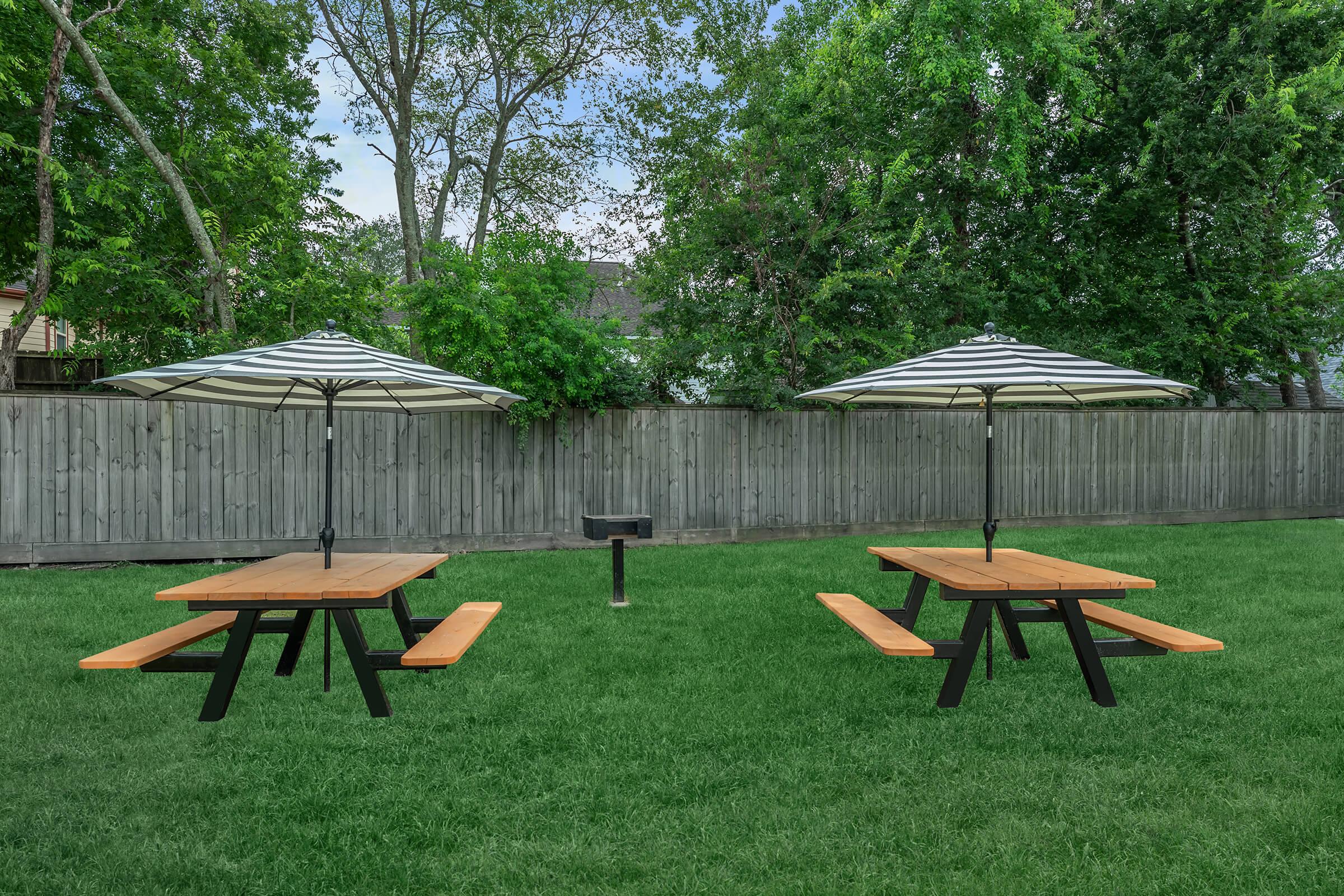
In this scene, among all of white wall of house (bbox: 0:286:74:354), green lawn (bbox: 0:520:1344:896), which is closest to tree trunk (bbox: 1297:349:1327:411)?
green lawn (bbox: 0:520:1344:896)

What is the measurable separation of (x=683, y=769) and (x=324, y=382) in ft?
10.3

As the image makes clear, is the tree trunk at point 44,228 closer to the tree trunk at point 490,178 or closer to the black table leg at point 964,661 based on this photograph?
the tree trunk at point 490,178

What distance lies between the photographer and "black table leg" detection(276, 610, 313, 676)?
15.4 ft

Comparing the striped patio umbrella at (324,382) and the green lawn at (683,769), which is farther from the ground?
the striped patio umbrella at (324,382)

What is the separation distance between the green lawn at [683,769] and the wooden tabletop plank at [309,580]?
64 cm

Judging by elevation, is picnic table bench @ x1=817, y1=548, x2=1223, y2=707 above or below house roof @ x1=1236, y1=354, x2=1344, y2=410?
below

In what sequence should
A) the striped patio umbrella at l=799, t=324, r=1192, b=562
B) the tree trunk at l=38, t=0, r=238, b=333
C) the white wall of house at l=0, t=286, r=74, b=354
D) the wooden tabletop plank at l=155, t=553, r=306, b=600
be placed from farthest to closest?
the white wall of house at l=0, t=286, r=74, b=354 → the tree trunk at l=38, t=0, r=238, b=333 → the striped patio umbrella at l=799, t=324, r=1192, b=562 → the wooden tabletop plank at l=155, t=553, r=306, b=600

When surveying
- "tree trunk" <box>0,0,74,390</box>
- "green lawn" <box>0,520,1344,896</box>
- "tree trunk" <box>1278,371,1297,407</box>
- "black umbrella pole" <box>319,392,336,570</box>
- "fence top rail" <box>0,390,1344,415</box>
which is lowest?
"green lawn" <box>0,520,1344,896</box>

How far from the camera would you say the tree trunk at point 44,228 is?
32.1 ft

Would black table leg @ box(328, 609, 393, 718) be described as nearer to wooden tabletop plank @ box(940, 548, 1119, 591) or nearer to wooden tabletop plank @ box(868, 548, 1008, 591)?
wooden tabletop plank @ box(868, 548, 1008, 591)

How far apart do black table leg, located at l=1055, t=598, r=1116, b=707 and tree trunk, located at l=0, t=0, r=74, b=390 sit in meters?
11.6

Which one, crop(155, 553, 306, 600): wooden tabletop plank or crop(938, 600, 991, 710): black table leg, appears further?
crop(938, 600, 991, 710): black table leg

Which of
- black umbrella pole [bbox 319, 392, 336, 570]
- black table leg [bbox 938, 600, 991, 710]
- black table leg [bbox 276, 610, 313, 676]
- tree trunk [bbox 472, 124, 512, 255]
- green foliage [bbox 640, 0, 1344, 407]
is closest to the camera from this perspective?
black table leg [bbox 938, 600, 991, 710]

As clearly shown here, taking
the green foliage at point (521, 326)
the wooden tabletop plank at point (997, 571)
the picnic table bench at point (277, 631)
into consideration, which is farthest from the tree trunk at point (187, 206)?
the wooden tabletop plank at point (997, 571)
